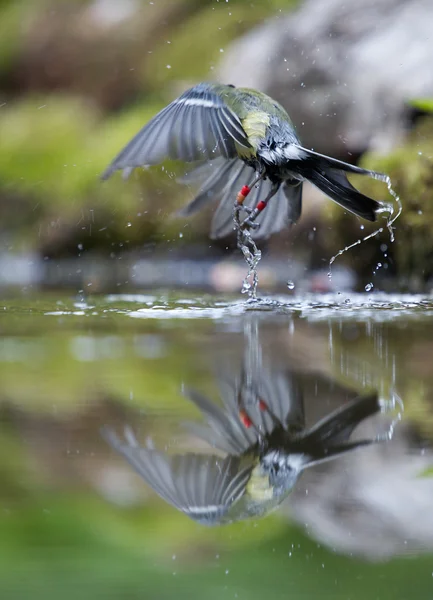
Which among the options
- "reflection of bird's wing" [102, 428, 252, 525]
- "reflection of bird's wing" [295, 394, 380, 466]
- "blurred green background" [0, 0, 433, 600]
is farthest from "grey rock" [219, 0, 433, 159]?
"reflection of bird's wing" [102, 428, 252, 525]

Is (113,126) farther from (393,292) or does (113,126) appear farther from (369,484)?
(369,484)

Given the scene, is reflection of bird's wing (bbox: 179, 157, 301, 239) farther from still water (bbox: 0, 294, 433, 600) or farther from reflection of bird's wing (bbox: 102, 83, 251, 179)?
still water (bbox: 0, 294, 433, 600)

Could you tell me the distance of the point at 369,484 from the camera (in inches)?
63.8

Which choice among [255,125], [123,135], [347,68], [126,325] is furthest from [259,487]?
[123,135]

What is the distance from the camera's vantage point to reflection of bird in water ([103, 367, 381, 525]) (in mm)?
1562

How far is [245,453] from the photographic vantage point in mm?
1835

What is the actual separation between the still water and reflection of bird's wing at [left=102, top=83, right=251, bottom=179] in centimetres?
77

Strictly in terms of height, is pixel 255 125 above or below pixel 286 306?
above

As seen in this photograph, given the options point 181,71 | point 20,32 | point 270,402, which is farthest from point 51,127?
point 270,402

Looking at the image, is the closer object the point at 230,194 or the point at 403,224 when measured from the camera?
the point at 230,194

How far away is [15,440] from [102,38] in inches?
336

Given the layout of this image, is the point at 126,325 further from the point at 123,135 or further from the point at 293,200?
the point at 123,135

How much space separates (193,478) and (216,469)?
0.07 metres

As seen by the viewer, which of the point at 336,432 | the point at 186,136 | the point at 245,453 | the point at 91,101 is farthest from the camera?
the point at 91,101
